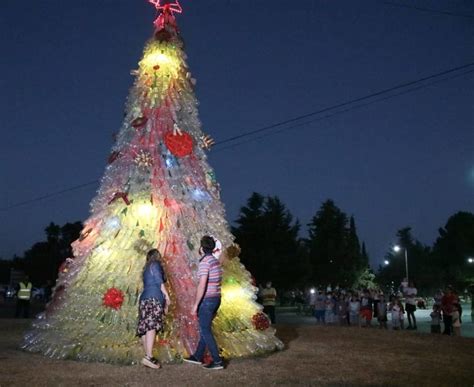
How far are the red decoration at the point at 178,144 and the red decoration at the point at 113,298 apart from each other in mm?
2753

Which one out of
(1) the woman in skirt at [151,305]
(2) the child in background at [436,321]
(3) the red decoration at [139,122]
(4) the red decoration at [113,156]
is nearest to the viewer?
(1) the woman in skirt at [151,305]

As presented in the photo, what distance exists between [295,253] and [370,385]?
34.6 m

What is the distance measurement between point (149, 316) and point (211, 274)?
3.37 ft

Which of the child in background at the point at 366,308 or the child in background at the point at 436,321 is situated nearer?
the child in background at the point at 436,321

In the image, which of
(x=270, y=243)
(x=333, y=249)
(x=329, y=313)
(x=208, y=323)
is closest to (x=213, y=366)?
(x=208, y=323)

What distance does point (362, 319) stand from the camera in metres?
19.9

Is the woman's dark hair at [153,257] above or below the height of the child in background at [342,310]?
above

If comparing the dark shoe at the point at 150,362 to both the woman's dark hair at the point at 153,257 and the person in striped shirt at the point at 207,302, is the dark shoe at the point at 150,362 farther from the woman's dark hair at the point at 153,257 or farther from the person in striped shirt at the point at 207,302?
the woman's dark hair at the point at 153,257

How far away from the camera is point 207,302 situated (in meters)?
7.19

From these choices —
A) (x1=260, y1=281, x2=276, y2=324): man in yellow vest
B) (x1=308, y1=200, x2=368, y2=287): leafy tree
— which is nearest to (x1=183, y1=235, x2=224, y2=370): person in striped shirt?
(x1=260, y1=281, x2=276, y2=324): man in yellow vest

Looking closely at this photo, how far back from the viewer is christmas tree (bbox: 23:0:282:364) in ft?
26.0

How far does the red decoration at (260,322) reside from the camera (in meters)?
8.78

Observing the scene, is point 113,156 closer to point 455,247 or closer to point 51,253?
point 51,253

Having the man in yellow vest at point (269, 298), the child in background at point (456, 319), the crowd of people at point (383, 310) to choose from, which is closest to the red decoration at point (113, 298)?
the man in yellow vest at point (269, 298)
